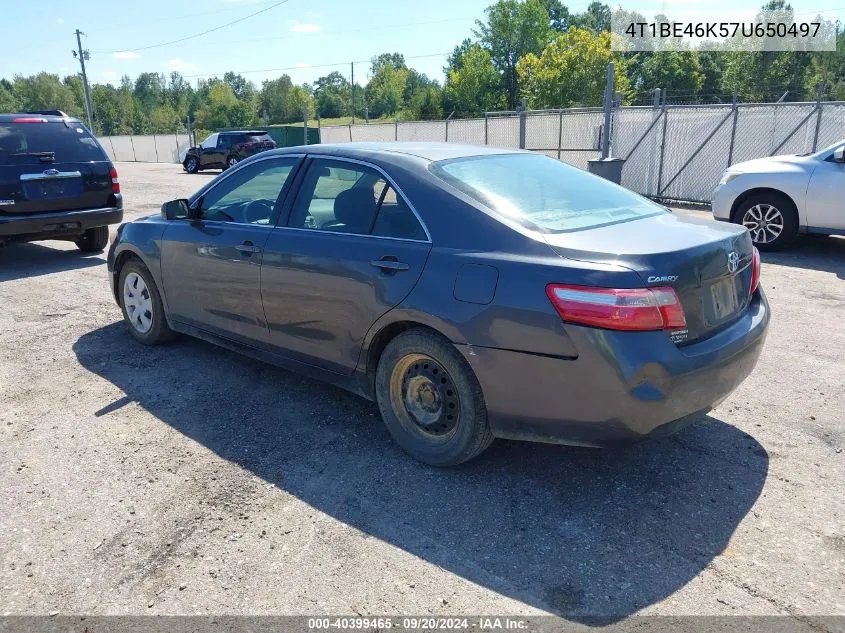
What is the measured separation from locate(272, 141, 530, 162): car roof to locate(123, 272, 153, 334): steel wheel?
6.28 ft

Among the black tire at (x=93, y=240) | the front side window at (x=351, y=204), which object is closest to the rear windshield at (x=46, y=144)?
the black tire at (x=93, y=240)

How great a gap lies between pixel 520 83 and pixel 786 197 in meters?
67.0

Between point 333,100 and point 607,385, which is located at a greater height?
point 333,100

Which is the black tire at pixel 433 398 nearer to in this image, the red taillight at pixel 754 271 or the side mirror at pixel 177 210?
the red taillight at pixel 754 271

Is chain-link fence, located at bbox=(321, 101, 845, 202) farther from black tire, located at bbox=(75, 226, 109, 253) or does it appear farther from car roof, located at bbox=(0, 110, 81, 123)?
car roof, located at bbox=(0, 110, 81, 123)

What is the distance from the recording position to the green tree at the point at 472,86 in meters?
76.9

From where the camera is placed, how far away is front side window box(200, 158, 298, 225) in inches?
170

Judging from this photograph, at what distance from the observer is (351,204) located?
152 inches

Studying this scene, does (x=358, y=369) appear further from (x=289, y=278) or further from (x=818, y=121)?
(x=818, y=121)

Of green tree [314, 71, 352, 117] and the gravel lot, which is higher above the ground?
green tree [314, 71, 352, 117]

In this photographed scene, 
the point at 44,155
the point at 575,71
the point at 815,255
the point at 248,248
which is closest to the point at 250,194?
the point at 248,248

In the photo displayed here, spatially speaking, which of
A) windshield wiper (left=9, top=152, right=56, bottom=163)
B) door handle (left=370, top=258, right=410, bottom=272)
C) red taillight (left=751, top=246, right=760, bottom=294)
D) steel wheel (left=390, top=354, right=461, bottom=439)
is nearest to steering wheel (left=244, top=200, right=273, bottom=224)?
door handle (left=370, top=258, right=410, bottom=272)

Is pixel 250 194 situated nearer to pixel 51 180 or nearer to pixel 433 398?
pixel 433 398

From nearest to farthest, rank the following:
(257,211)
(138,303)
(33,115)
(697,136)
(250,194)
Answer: (257,211)
(250,194)
(138,303)
(33,115)
(697,136)
